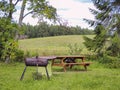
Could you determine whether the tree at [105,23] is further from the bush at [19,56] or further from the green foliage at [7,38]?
the green foliage at [7,38]

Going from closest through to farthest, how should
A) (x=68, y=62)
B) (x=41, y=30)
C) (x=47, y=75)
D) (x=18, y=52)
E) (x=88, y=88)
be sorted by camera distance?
1. (x=88, y=88)
2. (x=47, y=75)
3. (x=68, y=62)
4. (x=18, y=52)
5. (x=41, y=30)

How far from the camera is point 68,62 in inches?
666

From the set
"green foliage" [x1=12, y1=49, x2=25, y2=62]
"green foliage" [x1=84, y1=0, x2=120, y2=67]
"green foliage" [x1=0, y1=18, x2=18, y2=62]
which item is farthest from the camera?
"green foliage" [x1=84, y1=0, x2=120, y2=67]

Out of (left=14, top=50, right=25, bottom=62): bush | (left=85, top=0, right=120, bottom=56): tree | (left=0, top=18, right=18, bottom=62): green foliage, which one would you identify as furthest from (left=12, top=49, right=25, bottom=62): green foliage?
(left=85, top=0, right=120, bottom=56): tree

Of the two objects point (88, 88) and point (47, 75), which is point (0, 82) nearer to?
point (47, 75)

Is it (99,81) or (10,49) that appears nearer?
(99,81)

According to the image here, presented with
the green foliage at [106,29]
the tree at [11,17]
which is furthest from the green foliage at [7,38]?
the green foliage at [106,29]

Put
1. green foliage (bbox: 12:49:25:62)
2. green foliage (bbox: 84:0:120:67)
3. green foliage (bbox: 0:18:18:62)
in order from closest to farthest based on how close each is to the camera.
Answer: green foliage (bbox: 0:18:18:62), green foliage (bbox: 12:49:25:62), green foliage (bbox: 84:0:120:67)

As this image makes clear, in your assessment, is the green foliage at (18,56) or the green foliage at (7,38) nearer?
the green foliage at (7,38)

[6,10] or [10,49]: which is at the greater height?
[6,10]

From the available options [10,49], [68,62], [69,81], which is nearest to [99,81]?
[69,81]

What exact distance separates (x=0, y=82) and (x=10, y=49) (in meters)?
8.31

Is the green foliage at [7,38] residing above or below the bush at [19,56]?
above

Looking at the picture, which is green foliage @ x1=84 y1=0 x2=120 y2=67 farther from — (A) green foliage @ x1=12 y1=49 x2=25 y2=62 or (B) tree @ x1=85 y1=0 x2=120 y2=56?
(A) green foliage @ x1=12 y1=49 x2=25 y2=62
